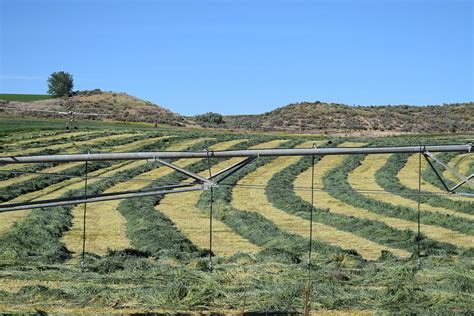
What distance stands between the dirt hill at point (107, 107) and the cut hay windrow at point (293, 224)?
51.0 m

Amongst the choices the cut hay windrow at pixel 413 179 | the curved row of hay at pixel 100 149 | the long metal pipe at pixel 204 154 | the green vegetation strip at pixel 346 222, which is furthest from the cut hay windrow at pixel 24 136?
the long metal pipe at pixel 204 154

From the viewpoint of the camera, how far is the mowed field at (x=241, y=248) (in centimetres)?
1097

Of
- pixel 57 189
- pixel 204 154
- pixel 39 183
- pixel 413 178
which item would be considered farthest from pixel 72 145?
pixel 204 154

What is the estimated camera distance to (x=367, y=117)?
92.7 m

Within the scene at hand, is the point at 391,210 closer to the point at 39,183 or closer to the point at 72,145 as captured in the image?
the point at 39,183

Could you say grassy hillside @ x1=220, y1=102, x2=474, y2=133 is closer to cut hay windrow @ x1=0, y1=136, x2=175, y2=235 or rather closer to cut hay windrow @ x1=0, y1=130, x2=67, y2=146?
cut hay windrow @ x1=0, y1=130, x2=67, y2=146

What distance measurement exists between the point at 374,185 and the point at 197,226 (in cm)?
1197

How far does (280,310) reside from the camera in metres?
10.4

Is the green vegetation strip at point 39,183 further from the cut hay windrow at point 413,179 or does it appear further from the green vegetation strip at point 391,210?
the cut hay windrow at point 413,179

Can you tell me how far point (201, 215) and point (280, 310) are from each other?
12.3 meters

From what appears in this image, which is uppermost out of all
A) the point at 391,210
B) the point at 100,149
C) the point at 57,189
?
the point at 100,149

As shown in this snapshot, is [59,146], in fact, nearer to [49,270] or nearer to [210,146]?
[210,146]

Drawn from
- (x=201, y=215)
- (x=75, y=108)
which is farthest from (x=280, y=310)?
(x=75, y=108)

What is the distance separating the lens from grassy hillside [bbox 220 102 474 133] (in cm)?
8362
